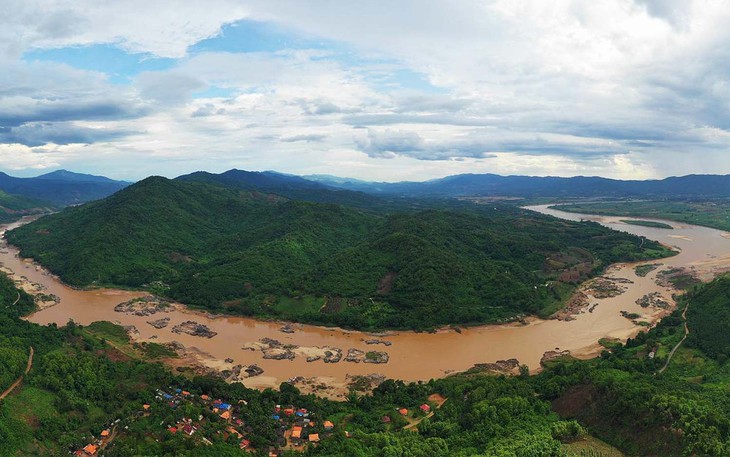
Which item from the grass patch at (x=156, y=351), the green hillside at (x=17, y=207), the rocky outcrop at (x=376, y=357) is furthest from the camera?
the green hillside at (x=17, y=207)

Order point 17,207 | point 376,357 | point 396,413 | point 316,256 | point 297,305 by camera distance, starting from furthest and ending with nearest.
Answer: point 17,207 → point 316,256 → point 297,305 → point 376,357 → point 396,413

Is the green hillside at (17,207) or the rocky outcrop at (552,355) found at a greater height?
the green hillside at (17,207)

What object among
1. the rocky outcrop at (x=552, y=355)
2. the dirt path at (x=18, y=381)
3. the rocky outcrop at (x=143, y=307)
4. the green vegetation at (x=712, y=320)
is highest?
the green vegetation at (x=712, y=320)

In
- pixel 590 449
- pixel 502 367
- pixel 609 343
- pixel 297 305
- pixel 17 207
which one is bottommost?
pixel 502 367

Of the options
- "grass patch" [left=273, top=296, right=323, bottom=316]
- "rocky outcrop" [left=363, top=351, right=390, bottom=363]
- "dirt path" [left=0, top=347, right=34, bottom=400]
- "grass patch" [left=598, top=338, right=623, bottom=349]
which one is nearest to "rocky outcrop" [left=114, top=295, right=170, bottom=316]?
"grass patch" [left=273, top=296, right=323, bottom=316]

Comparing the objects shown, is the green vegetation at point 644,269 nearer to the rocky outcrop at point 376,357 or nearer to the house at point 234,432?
the rocky outcrop at point 376,357

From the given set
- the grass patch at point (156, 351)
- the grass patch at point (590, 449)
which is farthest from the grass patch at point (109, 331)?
the grass patch at point (590, 449)

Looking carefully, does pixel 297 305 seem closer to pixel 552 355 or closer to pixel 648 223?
pixel 552 355

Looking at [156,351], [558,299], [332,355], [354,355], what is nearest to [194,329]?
[156,351]
